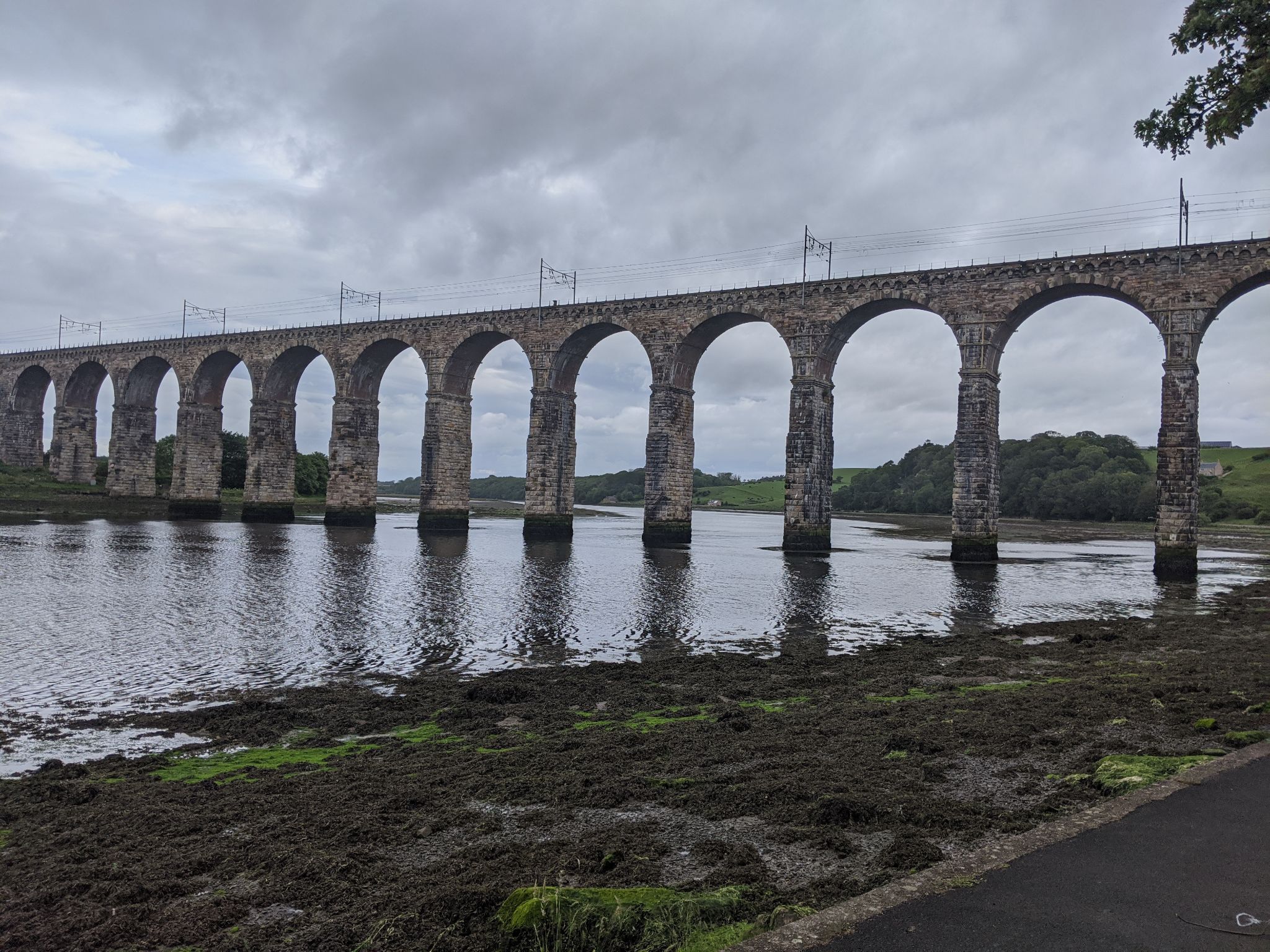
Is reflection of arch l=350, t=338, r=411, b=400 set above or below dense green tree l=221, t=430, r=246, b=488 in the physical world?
above

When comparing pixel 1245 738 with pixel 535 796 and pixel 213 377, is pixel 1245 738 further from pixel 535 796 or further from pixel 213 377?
A: pixel 213 377

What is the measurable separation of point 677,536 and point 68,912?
142 ft

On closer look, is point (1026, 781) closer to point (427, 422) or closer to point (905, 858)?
point (905, 858)

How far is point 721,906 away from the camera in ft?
14.7

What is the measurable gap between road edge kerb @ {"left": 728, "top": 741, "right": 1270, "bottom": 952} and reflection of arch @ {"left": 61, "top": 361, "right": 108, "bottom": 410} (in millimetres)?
81745

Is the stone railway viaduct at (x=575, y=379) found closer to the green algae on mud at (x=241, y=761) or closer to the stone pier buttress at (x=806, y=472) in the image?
the stone pier buttress at (x=806, y=472)

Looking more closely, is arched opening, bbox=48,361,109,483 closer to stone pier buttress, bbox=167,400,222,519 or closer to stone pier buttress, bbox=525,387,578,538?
stone pier buttress, bbox=167,400,222,519

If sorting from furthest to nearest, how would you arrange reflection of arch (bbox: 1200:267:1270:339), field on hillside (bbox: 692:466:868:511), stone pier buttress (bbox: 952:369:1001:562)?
field on hillside (bbox: 692:466:868:511)
stone pier buttress (bbox: 952:369:1001:562)
reflection of arch (bbox: 1200:267:1270:339)

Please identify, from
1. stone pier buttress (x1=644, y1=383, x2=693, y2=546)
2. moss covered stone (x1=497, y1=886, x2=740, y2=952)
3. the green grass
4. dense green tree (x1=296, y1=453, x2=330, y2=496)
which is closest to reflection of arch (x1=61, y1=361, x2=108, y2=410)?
the green grass

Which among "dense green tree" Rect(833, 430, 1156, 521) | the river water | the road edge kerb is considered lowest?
the river water

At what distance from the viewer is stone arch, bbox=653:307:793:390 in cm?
4616

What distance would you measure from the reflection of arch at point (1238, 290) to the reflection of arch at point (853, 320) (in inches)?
443

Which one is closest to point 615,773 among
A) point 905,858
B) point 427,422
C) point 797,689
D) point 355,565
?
point 905,858

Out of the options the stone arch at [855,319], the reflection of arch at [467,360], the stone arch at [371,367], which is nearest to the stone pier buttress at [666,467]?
the stone arch at [855,319]
